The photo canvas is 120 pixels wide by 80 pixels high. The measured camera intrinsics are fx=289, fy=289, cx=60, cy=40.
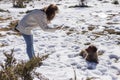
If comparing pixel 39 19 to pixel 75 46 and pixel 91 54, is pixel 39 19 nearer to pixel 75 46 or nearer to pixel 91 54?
pixel 91 54

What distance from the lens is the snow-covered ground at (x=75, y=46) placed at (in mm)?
6531

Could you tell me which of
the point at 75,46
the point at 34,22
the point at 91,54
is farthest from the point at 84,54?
the point at 34,22

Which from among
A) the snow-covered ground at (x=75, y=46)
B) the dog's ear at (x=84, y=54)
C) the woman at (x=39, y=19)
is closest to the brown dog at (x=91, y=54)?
the dog's ear at (x=84, y=54)

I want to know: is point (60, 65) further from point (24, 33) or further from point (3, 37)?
point (3, 37)

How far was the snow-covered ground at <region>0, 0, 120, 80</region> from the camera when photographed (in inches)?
257

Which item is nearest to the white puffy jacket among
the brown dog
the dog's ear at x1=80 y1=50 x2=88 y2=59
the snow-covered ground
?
the snow-covered ground

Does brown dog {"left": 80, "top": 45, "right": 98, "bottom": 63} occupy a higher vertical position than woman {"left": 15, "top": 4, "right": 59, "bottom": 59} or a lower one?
lower

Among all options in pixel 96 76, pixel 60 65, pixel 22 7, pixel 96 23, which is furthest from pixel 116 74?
pixel 22 7

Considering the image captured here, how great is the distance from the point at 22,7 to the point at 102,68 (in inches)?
483

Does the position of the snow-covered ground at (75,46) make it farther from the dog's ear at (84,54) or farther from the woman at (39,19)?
the woman at (39,19)

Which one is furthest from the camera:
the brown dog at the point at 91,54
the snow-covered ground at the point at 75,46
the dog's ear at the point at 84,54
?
the dog's ear at the point at 84,54

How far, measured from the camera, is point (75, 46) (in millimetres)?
8797

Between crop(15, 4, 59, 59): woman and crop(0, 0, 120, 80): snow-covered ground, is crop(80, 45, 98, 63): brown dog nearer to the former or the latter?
crop(0, 0, 120, 80): snow-covered ground

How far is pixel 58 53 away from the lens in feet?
26.6
